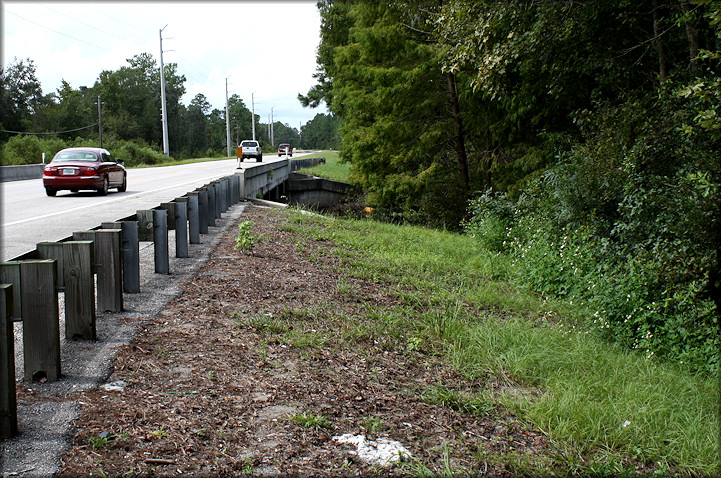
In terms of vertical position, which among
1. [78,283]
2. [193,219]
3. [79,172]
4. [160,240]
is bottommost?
[78,283]

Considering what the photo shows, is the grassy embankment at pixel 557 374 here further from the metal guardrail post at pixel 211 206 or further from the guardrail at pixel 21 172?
the guardrail at pixel 21 172

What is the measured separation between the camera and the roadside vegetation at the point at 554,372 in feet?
11.8

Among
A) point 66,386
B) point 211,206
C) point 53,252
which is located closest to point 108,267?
point 53,252

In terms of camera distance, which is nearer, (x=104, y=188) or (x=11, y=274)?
(x=11, y=274)

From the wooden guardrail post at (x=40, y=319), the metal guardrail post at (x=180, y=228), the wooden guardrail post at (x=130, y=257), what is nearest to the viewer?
the wooden guardrail post at (x=40, y=319)

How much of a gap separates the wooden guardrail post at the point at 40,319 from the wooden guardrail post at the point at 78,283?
0.65 m

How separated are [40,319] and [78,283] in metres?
0.70

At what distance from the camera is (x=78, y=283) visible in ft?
14.3

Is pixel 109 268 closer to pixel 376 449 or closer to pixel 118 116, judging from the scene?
pixel 376 449

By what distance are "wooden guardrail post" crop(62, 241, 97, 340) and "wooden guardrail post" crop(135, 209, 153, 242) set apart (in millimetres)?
2284

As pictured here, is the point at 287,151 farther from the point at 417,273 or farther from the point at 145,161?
the point at 417,273

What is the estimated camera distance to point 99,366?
4.07 meters

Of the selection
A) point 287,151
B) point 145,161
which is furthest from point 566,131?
point 287,151

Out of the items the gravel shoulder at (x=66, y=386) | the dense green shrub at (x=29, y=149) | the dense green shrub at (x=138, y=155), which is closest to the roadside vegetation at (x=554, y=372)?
the gravel shoulder at (x=66, y=386)
